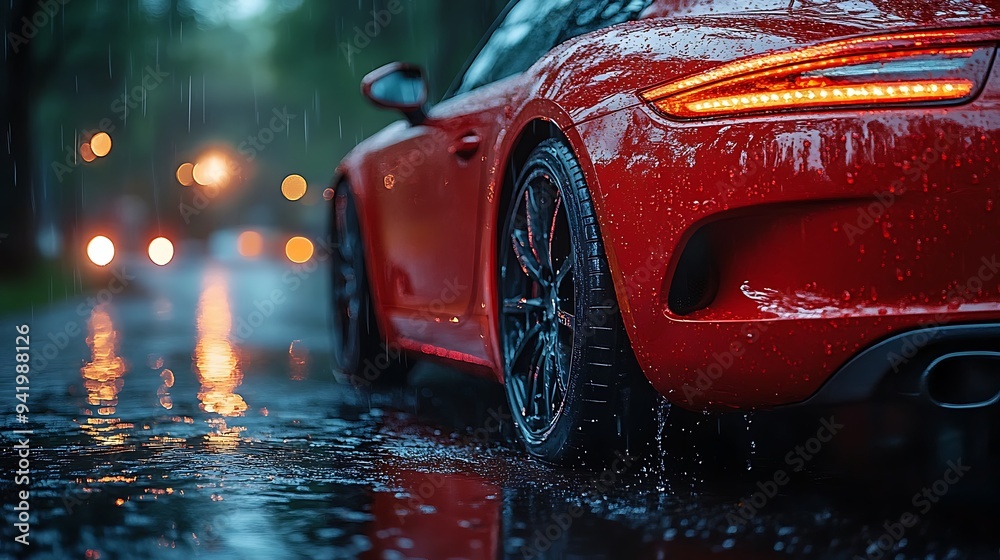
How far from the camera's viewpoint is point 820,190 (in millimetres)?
3158

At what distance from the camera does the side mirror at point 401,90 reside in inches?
205

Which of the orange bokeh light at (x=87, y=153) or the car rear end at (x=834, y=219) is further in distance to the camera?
the orange bokeh light at (x=87, y=153)

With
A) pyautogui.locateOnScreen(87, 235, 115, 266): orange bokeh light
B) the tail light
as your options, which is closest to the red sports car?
the tail light

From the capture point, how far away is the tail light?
313cm

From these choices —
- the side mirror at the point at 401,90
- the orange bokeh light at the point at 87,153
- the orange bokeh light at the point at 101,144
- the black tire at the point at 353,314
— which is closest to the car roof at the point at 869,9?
the side mirror at the point at 401,90

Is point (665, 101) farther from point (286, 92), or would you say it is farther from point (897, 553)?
point (286, 92)

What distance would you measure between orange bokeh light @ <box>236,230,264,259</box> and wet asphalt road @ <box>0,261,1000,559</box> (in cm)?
3618

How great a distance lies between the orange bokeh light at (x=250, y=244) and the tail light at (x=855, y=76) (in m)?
38.8

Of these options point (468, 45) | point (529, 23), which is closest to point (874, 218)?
point (529, 23)

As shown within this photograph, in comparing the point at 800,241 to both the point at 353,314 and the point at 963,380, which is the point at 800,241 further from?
the point at 353,314

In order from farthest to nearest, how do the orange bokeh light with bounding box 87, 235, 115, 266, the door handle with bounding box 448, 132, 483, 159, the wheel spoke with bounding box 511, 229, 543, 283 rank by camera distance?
the orange bokeh light with bounding box 87, 235, 115, 266
the door handle with bounding box 448, 132, 483, 159
the wheel spoke with bounding box 511, 229, 543, 283

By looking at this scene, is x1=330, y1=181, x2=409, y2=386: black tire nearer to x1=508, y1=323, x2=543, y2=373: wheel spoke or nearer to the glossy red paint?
x1=508, y1=323, x2=543, y2=373: wheel spoke

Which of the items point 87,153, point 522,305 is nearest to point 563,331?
point 522,305

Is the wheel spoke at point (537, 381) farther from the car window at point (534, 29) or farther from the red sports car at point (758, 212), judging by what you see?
the car window at point (534, 29)
